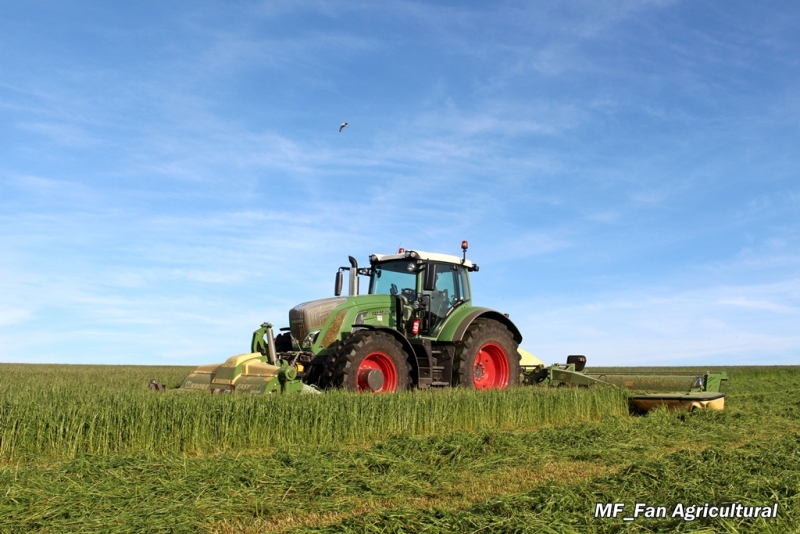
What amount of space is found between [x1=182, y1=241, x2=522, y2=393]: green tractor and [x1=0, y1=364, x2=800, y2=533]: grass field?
0.98m

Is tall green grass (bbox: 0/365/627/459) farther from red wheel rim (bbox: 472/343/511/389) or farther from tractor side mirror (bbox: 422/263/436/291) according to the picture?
red wheel rim (bbox: 472/343/511/389)

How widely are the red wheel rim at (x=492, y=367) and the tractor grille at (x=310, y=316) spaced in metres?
2.87

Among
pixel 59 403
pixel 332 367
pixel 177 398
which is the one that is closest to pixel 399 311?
pixel 332 367

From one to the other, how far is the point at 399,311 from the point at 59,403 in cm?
545

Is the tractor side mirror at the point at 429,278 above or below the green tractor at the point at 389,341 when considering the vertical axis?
above

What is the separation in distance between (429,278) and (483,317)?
1472 millimetres

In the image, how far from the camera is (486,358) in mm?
12383

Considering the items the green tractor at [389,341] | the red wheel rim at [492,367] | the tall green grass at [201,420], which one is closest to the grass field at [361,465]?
the tall green grass at [201,420]

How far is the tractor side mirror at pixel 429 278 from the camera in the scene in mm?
11281

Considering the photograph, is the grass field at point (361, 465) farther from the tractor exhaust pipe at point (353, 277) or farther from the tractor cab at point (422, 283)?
the tractor exhaust pipe at point (353, 277)

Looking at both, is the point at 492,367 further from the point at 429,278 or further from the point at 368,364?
the point at 368,364

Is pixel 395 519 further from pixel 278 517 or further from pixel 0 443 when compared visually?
pixel 0 443

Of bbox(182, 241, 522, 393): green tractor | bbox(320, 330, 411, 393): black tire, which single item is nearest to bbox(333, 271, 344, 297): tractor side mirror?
bbox(182, 241, 522, 393): green tractor

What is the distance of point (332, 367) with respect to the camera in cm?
967
